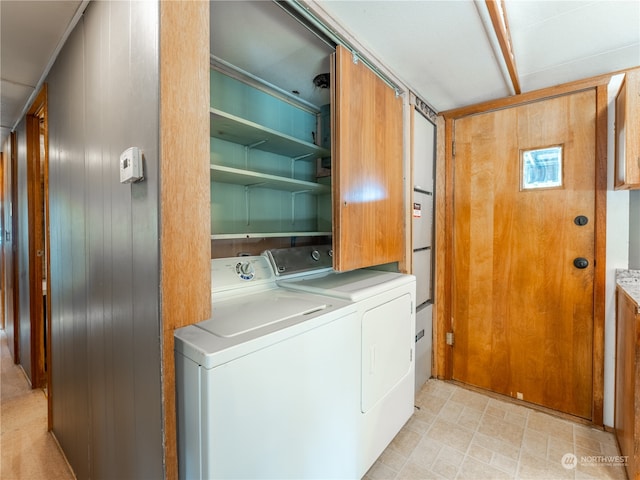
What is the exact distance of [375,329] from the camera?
1.55 metres

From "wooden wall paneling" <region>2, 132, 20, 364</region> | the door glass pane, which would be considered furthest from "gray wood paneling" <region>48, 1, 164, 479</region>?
the door glass pane

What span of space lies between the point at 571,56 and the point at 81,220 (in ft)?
9.01

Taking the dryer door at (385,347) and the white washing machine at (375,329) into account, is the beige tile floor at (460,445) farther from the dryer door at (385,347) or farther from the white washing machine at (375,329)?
the dryer door at (385,347)

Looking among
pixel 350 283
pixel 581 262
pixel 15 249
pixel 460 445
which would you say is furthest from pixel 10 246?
pixel 581 262

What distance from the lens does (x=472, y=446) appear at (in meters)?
1.87

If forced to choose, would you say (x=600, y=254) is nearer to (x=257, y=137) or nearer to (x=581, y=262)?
(x=581, y=262)

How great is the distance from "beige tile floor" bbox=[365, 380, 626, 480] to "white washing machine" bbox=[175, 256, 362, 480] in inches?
21.0

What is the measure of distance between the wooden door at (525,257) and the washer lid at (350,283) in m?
0.92

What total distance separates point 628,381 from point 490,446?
82 centimetres

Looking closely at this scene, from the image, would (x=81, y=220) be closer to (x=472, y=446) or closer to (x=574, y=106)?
(x=472, y=446)

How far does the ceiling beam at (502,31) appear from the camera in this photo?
1.30 meters

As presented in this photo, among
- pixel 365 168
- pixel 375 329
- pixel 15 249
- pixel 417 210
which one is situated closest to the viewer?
pixel 375 329

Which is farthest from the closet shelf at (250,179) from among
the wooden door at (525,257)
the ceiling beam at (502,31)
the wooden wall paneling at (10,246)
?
the wooden wall paneling at (10,246)
